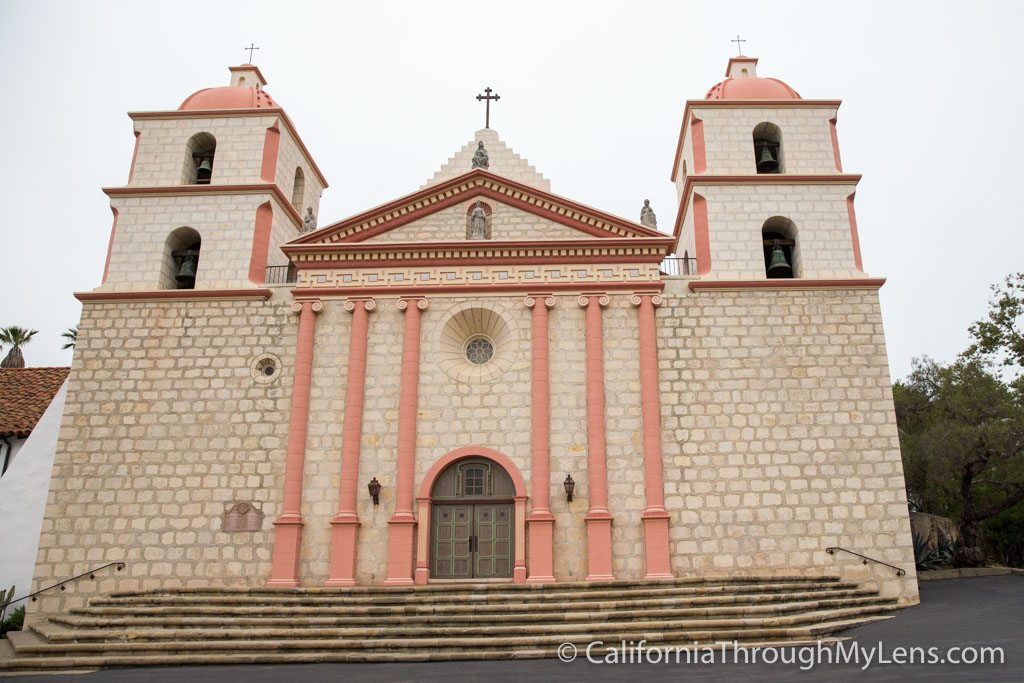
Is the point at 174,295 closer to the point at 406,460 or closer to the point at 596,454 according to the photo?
the point at 406,460

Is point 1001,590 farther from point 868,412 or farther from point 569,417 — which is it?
point 569,417

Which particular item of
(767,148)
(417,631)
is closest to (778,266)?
(767,148)

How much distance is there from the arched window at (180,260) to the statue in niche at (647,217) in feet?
36.1

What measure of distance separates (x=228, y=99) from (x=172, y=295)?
605cm

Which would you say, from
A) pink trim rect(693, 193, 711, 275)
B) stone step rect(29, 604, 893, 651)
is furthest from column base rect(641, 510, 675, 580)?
pink trim rect(693, 193, 711, 275)

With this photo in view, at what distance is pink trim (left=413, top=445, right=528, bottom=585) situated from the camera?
1627 cm

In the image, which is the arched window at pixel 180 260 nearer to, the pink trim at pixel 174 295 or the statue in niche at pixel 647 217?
the pink trim at pixel 174 295

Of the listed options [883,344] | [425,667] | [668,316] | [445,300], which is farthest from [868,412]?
[425,667]

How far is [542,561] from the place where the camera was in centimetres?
1620

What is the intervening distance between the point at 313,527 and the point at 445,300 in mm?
5921

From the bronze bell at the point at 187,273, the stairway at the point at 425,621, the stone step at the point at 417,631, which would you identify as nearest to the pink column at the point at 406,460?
the stairway at the point at 425,621

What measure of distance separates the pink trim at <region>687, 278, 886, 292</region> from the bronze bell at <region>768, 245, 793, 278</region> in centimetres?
60

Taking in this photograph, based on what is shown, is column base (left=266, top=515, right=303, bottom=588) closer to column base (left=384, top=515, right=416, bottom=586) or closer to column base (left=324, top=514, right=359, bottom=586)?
column base (left=324, top=514, right=359, bottom=586)

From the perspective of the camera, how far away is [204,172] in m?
20.7
